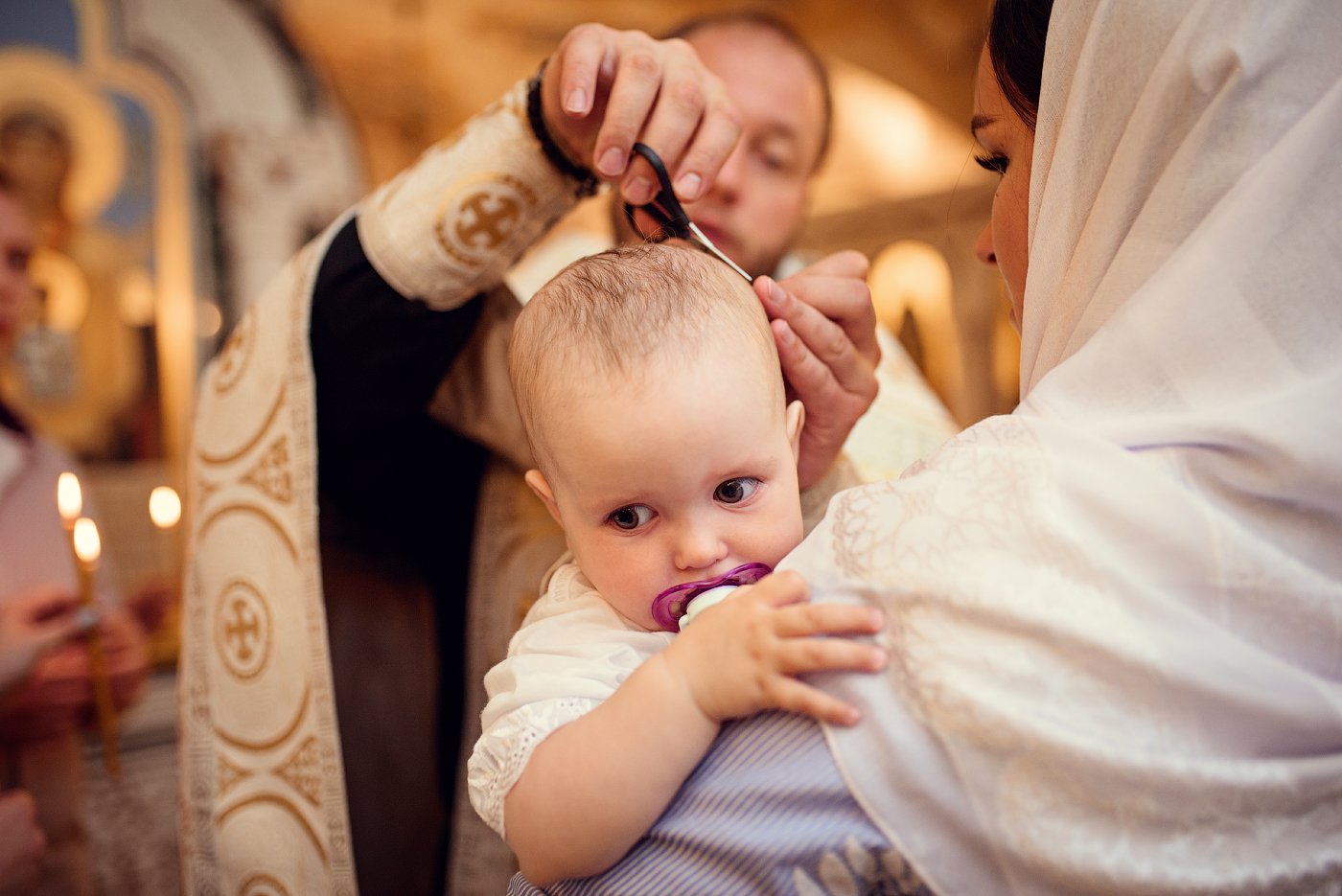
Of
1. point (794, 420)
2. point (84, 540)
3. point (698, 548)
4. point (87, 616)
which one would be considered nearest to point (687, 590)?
point (698, 548)

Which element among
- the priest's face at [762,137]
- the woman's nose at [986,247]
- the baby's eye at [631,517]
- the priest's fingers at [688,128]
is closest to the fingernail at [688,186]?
the priest's fingers at [688,128]

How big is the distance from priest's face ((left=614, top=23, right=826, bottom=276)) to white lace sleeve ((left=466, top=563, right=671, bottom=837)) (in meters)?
1.67

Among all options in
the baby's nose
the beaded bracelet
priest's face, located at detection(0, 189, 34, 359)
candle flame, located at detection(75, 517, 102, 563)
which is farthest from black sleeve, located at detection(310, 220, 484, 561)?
priest's face, located at detection(0, 189, 34, 359)

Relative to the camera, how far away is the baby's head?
1.02 metres

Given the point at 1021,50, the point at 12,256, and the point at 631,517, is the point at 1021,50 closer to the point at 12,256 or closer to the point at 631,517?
the point at 631,517

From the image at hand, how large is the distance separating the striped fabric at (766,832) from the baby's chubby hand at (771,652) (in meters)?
0.04

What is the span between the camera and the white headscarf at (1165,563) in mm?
781

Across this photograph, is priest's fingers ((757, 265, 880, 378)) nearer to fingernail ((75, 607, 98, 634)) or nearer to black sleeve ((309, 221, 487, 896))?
black sleeve ((309, 221, 487, 896))

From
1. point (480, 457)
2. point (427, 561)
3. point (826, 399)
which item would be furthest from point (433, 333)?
point (826, 399)

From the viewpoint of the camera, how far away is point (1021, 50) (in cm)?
123

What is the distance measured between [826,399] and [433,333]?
77cm

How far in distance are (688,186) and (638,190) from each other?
0.07m

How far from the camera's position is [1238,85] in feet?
3.01

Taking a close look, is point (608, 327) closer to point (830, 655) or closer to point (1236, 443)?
point (830, 655)
